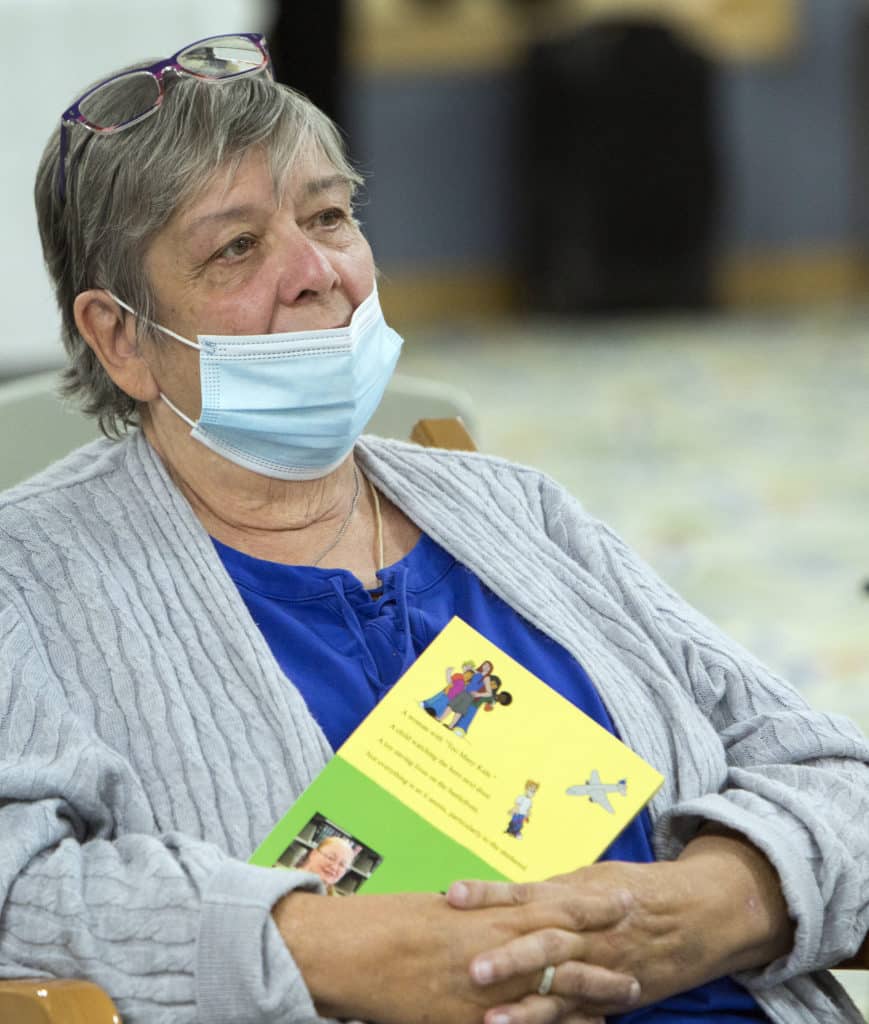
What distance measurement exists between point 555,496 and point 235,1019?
0.73m

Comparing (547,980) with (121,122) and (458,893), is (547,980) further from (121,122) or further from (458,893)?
(121,122)

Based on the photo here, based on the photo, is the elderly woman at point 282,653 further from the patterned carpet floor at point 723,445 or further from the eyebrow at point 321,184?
the patterned carpet floor at point 723,445

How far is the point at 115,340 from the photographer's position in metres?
1.71

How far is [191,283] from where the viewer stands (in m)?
1.64

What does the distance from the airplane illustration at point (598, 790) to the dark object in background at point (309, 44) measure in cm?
523

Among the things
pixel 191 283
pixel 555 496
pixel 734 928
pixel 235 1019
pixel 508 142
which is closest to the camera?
pixel 235 1019

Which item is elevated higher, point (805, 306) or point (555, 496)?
point (555, 496)

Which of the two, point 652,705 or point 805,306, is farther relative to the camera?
point 805,306

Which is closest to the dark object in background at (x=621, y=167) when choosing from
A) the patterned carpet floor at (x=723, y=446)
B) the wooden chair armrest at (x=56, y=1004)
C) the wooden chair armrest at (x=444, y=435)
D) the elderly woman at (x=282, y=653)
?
the patterned carpet floor at (x=723, y=446)

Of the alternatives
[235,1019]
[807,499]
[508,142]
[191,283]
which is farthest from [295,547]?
[508,142]

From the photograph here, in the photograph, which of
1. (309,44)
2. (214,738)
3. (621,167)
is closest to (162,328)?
(214,738)

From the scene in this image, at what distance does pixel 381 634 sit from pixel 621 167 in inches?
243

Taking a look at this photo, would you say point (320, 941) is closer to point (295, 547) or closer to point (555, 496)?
point (295, 547)

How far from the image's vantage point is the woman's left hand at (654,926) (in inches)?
54.1
